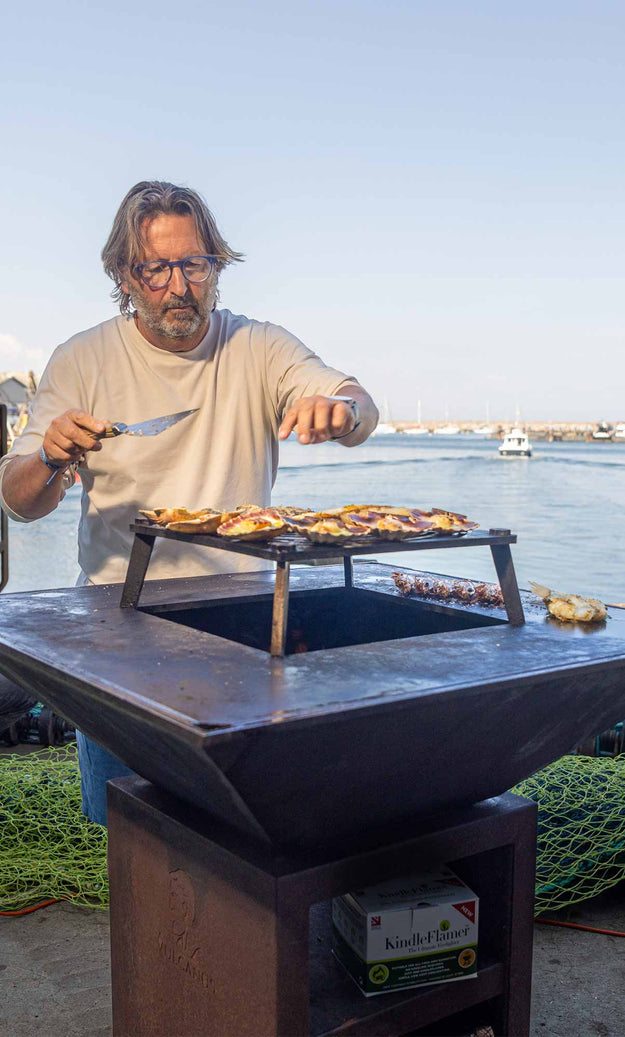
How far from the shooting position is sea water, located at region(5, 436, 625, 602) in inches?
393

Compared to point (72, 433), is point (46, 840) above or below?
below

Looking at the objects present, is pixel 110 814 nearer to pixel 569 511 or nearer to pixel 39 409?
pixel 39 409

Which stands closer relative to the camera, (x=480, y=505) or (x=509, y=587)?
(x=509, y=587)

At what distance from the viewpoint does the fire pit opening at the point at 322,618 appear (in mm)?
1772

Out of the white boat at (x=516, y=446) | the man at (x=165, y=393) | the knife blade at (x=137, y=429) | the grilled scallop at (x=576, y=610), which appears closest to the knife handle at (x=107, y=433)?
the knife blade at (x=137, y=429)

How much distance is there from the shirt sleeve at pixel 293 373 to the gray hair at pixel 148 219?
0.26 m

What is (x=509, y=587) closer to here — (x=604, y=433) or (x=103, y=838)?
(x=103, y=838)

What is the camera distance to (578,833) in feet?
9.09

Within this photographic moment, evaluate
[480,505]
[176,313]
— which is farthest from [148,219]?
[480,505]

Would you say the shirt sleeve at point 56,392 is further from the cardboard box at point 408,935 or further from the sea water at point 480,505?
the cardboard box at point 408,935

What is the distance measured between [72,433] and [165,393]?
66 cm

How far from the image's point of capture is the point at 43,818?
3104mm

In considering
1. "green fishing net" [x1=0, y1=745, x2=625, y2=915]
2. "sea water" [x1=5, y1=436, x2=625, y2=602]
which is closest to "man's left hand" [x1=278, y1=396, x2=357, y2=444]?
"sea water" [x1=5, y1=436, x2=625, y2=602]

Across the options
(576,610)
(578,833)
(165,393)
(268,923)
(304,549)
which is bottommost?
(578,833)
